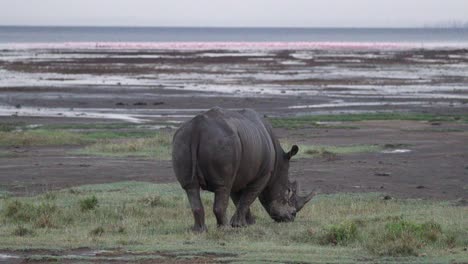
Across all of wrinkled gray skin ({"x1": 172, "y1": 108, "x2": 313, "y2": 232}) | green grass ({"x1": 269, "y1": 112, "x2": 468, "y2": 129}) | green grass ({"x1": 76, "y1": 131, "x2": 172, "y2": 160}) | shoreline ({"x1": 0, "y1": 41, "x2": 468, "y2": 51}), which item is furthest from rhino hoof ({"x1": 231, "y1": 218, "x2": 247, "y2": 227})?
shoreline ({"x1": 0, "y1": 41, "x2": 468, "y2": 51})

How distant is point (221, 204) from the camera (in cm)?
1420

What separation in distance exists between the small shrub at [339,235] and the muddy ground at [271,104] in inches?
255

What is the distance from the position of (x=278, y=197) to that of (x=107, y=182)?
6.18 metres

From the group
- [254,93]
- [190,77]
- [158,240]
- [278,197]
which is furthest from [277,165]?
[190,77]

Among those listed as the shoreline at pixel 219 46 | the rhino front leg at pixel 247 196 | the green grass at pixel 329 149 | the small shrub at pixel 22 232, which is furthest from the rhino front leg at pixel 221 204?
the shoreline at pixel 219 46

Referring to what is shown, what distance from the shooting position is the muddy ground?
21875 millimetres

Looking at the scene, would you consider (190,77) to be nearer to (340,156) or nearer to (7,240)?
(340,156)

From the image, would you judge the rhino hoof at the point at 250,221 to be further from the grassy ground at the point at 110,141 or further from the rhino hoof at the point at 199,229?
the grassy ground at the point at 110,141

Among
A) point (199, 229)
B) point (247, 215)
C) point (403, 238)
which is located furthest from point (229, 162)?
point (403, 238)

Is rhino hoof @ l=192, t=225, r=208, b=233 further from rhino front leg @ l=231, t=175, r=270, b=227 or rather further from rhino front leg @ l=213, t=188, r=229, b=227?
rhino front leg @ l=231, t=175, r=270, b=227

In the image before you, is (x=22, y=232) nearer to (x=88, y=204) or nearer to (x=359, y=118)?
(x=88, y=204)

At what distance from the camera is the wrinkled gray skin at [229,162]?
1387cm

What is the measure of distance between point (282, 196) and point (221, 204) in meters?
1.69

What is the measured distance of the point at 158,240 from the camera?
42.6 ft
